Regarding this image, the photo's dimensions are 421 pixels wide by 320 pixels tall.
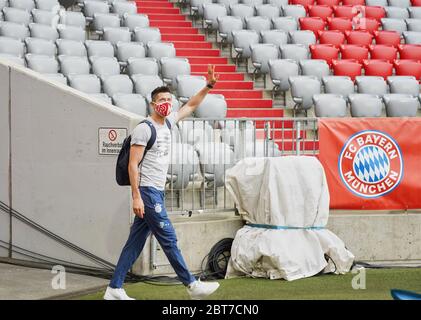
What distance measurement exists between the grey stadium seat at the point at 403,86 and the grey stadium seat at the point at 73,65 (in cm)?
500

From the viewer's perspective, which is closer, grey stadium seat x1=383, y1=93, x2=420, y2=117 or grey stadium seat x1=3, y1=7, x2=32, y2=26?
grey stadium seat x1=383, y1=93, x2=420, y2=117

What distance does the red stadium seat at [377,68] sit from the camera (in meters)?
15.1

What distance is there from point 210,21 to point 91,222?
782 cm

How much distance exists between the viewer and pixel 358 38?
16516mm

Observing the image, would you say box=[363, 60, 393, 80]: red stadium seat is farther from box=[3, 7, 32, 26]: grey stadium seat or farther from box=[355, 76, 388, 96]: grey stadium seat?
box=[3, 7, 32, 26]: grey stadium seat

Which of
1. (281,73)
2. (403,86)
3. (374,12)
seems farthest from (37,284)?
(374,12)

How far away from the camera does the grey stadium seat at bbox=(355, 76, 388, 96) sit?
45.7 feet

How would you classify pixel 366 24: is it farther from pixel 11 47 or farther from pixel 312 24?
pixel 11 47

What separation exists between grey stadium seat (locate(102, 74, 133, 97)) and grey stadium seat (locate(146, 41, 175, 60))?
201 centimetres

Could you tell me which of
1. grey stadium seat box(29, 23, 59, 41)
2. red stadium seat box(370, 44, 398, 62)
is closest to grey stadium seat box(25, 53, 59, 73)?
grey stadium seat box(29, 23, 59, 41)

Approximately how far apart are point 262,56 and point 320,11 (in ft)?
12.1

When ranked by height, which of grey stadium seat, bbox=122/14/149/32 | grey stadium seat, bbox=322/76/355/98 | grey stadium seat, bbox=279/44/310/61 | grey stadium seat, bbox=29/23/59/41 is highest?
grey stadium seat, bbox=122/14/149/32

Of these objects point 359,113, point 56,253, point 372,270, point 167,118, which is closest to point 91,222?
point 56,253

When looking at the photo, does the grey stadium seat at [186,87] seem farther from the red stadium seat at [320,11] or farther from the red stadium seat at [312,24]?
the red stadium seat at [320,11]
